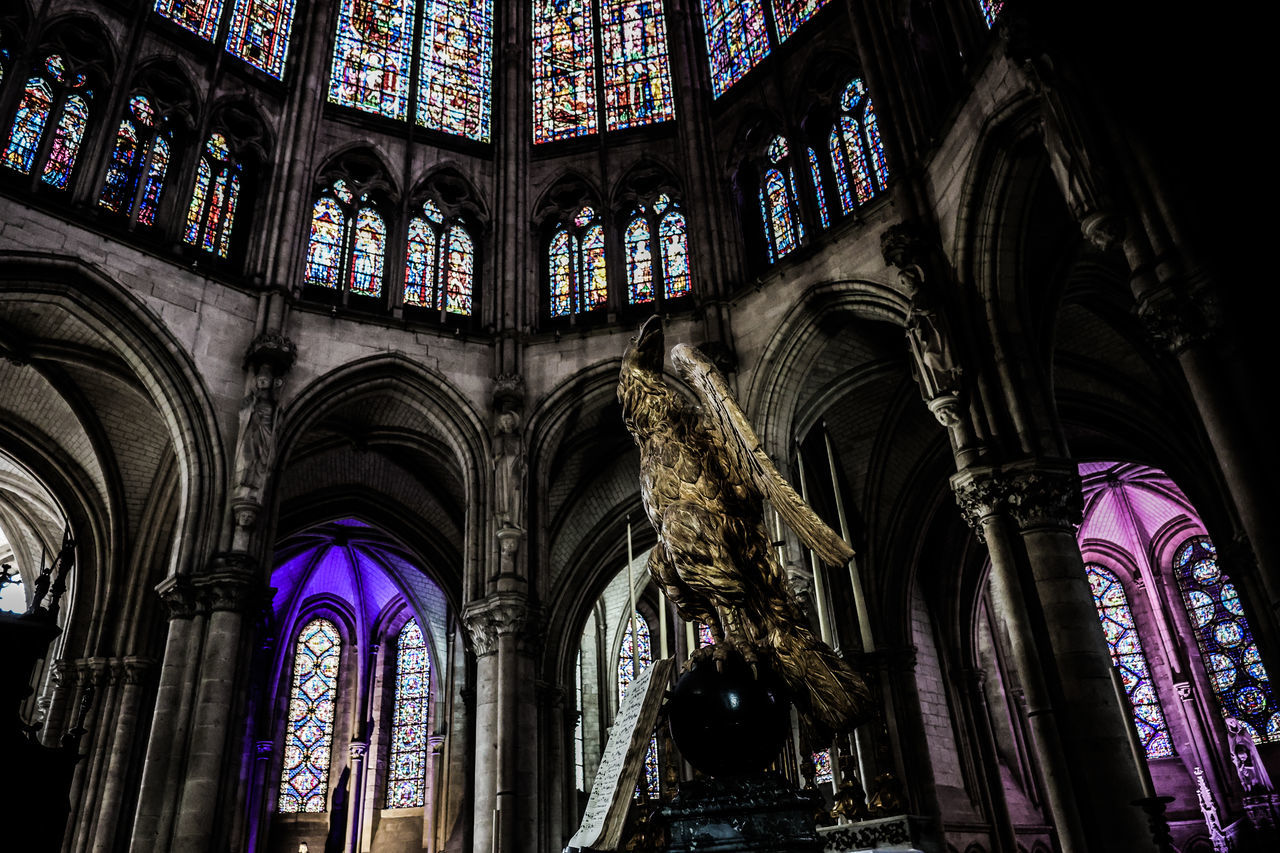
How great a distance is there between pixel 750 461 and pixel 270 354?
11.7 meters

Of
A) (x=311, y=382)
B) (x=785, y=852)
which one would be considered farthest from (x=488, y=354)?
(x=785, y=852)

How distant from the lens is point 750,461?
4656mm

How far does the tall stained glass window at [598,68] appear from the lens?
1902 centimetres

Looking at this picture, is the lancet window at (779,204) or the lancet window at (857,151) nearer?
the lancet window at (857,151)

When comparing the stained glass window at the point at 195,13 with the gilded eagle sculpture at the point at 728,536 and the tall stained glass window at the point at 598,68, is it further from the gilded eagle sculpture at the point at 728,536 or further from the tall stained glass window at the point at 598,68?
the gilded eagle sculpture at the point at 728,536

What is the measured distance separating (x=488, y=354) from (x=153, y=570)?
7.21m

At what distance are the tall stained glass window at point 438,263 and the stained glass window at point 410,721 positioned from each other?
12452 mm

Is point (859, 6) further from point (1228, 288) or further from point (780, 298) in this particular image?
point (1228, 288)

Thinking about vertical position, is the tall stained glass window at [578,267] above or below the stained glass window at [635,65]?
below

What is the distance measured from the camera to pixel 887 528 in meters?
18.8

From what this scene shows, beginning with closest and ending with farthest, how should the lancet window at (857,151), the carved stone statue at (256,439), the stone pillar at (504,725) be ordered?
1. the stone pillar at (504,725)
2. the carved stone statue at (256,439)
3. the lancet window at (857,151)

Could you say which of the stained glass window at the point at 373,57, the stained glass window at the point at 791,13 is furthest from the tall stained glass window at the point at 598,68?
the stained glass window at the point at 373,57

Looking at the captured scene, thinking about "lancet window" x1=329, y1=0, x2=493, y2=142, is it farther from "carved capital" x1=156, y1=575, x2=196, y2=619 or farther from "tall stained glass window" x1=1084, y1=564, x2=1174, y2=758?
"tall stained glass window" x1=1084, y1=564, x2=1174, y2=758

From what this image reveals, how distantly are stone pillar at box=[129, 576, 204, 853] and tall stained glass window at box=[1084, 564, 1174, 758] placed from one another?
19072 mm
